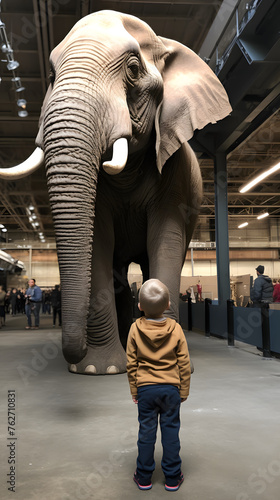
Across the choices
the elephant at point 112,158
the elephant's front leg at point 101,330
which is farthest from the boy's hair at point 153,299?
the elephant's front leg at point 101,330

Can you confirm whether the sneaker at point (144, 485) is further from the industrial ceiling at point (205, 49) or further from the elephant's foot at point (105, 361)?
the industrial ceiling at point (205, 49)

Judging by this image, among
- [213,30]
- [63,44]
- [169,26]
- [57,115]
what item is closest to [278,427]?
[57,115]

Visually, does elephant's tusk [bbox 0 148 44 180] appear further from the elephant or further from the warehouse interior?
the warehouse interior

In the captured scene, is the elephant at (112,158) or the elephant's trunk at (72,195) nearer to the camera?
the elephant's trunk at (72,195)

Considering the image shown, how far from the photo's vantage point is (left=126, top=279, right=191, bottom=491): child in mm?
2439

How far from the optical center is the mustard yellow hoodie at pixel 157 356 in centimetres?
251

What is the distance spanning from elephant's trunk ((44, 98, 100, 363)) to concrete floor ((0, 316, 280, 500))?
1.87 feet

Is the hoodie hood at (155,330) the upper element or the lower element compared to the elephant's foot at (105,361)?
upper

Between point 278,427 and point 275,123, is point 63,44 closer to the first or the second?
point 278,427

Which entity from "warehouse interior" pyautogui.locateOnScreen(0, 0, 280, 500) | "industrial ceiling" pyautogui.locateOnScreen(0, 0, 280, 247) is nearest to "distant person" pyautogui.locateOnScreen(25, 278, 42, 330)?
"warehouse interior" pyautogui.locateOnScreen(0, 0, 280, 500)

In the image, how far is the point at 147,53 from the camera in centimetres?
507

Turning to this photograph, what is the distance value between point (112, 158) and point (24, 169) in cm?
85

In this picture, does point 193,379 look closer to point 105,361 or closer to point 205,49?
point 105,361

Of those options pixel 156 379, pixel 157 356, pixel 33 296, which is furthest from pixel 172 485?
pixel 33 296
